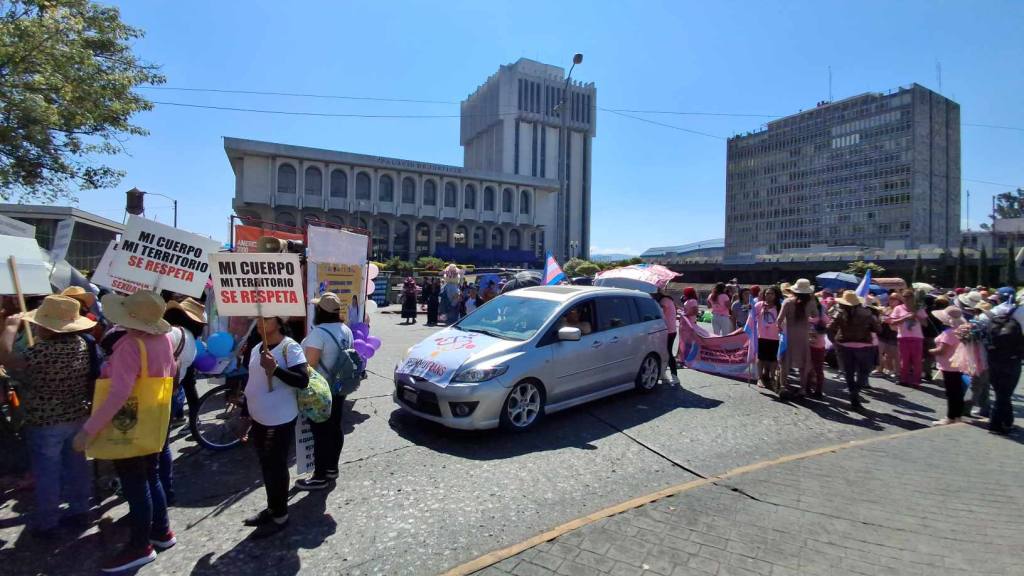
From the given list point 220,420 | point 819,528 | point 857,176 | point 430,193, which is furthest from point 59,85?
point 857,176

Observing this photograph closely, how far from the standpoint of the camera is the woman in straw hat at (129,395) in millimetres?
2947

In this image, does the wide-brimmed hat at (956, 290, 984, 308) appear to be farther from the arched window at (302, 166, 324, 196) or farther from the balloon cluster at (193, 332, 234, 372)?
the arched window at (302, 166, 324, 196)

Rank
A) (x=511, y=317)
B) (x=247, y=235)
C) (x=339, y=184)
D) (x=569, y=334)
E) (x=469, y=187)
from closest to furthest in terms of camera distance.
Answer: (x=569, y=334) < (x=511, y=317) < (x=247, y=235) < (x=339, y=184) < (x=469, y=187)

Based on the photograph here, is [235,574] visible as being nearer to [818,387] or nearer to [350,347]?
[350,347]

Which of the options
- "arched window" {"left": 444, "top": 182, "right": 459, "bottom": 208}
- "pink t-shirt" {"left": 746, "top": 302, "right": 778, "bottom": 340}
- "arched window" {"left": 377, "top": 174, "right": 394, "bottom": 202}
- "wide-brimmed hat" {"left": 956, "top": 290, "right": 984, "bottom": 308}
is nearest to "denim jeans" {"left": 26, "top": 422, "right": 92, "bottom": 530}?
"pink t-shirt" {"left": 746, "top": 302, "right": 778, "bottom": 340}

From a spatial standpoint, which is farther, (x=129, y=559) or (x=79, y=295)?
(x=79, y=295)

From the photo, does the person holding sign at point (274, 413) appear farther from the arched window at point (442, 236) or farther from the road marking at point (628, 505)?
the arched window at point (442, 236)

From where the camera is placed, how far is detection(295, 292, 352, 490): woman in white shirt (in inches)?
164

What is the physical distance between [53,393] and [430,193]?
273 ft

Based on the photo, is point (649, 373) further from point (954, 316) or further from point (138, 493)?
point (138, 493)

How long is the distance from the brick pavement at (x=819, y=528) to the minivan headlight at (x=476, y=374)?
2079mm

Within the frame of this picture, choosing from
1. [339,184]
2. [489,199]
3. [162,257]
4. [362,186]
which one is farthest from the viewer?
[489,199]

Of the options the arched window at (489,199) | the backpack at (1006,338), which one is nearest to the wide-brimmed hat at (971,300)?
the backpack at (1006,338)

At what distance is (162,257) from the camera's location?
4.98 m
